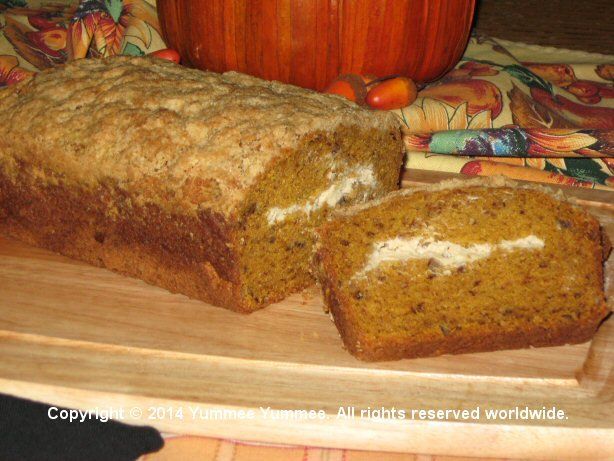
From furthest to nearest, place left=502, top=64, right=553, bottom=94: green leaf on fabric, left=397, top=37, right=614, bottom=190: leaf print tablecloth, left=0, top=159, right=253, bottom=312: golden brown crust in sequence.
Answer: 1. left=502, top=64, right=553, bottom=94: green leaf on fabric
2. left=397, top=37, right=614, bottom=190: leaf print tablecloth
3. left=0, top=159, right=253, bottom=312: golden brown crust

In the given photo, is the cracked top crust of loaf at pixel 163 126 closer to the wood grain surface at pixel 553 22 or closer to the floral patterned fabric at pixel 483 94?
the floral patterned fabric at pixel 483 94

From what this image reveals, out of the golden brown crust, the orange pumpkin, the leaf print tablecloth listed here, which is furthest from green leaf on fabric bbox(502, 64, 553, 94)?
the golden brown crust

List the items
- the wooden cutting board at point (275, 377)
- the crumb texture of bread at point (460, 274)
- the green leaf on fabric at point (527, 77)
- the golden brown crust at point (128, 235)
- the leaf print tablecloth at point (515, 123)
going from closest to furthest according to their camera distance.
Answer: the wooden cutting board at point (275, 377) < the crumb texture of bread at point (460, 274) < the golden brown crust at point (128, 235) < the leaf print tablecloth at point (515, 123) < the green leaf on fabric at point (527, 77)

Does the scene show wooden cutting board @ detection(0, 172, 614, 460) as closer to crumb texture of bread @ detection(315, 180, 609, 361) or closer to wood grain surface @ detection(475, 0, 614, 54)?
crumb texture of bread @ detection(315, 180, 609, 361)

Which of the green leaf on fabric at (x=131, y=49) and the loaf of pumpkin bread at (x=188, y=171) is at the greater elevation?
the loaf of pumpkin bread at (x=188, y=171)

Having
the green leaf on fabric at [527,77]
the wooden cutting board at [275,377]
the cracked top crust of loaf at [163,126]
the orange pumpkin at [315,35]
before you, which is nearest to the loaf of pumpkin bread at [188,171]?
the cracked top crust of loaf at [163,126]

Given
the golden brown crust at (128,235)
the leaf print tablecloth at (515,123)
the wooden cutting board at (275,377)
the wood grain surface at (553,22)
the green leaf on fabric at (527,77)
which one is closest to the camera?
the wooden cutting board at (275,377)

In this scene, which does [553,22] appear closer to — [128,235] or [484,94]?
[484,94]
